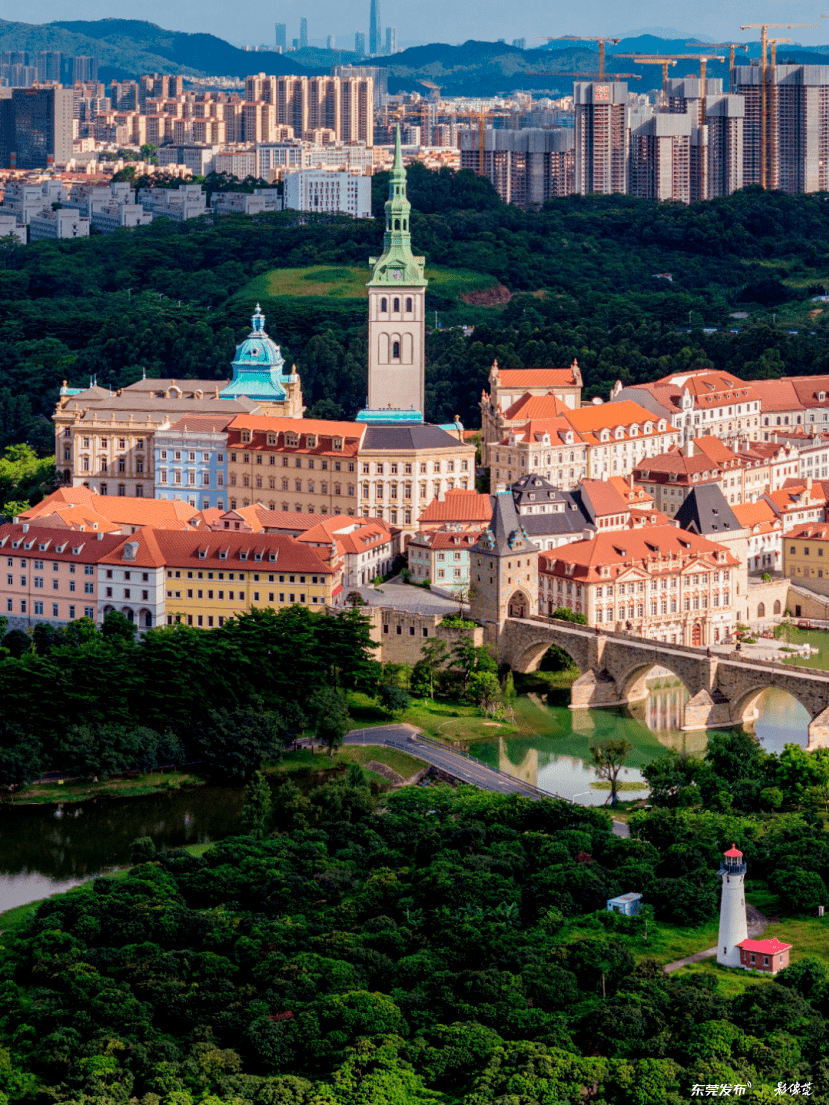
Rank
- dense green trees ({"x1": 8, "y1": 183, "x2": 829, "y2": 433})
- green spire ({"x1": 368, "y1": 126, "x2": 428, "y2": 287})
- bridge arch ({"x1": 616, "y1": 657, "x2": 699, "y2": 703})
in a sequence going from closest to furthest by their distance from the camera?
bridge arch ({"x1": 616, "y1": 657, "x2": 699, "y2": 703})
green spire ({"x1": 368, "y1": 126, "x2": 428, "y2": 287})
dense green trees ({"x1": 8, "y1": 183, "x2": 829, "y2": 433})

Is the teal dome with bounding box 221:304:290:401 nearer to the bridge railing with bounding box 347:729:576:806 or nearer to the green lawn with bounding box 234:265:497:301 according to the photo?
the bridge railing with bounding box 347:729:576:806

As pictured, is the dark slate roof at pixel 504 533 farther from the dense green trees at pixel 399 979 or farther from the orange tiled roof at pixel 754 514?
the dense green trees at pixel 399 979

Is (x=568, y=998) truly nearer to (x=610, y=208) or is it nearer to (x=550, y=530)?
(x=550, y=530)

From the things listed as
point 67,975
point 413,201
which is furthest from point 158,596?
point 413,201

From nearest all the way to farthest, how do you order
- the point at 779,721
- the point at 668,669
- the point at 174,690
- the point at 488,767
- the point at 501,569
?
the point at 488,767
the point at 174,690
the point at 779,721
the point at 668,669
the point at 501,569

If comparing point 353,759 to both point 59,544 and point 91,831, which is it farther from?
point 59,544

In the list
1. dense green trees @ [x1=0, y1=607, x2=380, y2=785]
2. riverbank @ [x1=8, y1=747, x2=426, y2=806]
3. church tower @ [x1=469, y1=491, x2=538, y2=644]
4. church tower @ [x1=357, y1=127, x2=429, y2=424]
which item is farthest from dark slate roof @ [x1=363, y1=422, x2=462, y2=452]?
riverbank @ [x1=8, y1=747, x2=426, y2=806]

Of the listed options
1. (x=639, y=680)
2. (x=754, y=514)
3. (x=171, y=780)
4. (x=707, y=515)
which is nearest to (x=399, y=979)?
(x=171, y=780)
